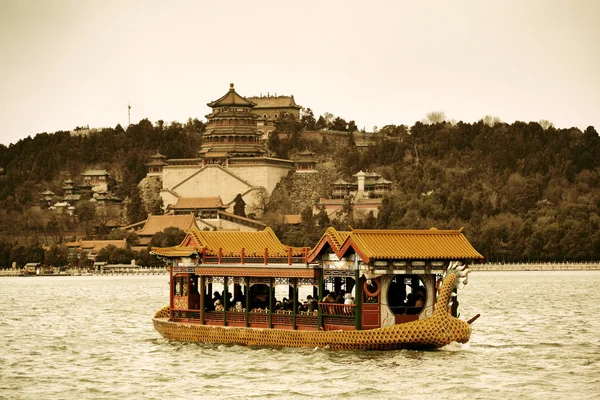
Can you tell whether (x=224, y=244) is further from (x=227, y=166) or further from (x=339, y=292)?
(x=227, y=166)

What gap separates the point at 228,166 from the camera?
136 m

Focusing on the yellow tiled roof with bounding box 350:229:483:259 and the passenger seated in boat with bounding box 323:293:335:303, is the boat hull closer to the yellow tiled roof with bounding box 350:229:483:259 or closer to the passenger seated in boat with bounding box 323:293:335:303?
the passenger seated in boat with bounding box 323:293:335:303

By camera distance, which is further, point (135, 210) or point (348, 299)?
point (135, 210)

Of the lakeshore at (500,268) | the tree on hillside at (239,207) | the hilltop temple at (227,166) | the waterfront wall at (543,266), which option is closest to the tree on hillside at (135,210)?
the hilltop temple at (227,166)

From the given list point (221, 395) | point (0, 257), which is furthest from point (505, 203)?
point (221, 395)

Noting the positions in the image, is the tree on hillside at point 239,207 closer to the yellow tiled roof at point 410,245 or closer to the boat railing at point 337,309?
the boat railing at point 337,309

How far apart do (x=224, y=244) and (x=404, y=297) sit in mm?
6147

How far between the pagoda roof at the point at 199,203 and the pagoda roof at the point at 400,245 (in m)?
93.1

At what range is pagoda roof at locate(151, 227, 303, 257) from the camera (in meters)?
39.2

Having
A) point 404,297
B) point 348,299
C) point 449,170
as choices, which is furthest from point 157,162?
point 348,299

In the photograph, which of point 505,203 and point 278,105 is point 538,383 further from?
point 278,105

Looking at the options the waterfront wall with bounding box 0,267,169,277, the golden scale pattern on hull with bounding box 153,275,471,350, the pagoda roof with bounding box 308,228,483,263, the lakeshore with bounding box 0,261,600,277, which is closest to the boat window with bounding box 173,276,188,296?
the golden scale pattern on hull with bounding box 153,275,471,350

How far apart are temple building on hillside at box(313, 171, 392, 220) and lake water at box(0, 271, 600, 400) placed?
78.0 metres

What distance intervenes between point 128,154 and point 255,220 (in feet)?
96.2
